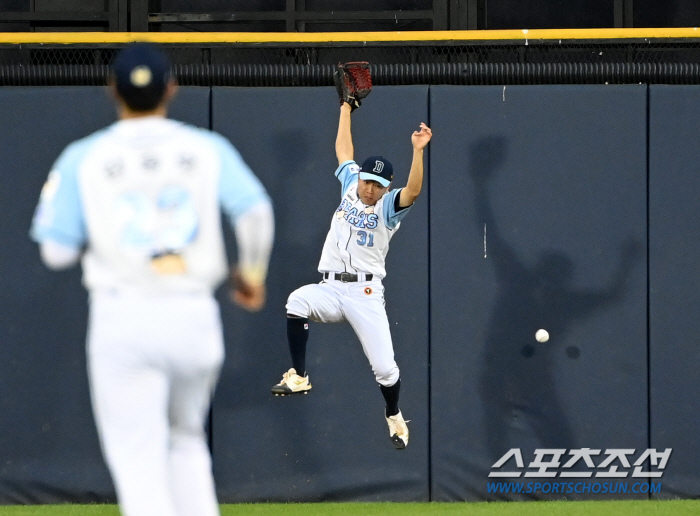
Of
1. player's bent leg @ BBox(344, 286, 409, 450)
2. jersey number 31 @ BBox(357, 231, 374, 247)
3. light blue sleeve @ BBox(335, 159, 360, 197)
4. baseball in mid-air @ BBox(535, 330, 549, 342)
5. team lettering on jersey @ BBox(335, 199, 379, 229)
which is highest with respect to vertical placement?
light blue sleeve @ BBox(335, 159, 360, 197)

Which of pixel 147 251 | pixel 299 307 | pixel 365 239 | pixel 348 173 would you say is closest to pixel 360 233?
pixel 365 239

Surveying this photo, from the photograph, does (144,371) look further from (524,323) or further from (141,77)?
(524,323)

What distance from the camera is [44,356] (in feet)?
A: 26.2

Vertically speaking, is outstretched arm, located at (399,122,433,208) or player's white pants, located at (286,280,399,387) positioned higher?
outstretched arm, located at (399,122,433,208)

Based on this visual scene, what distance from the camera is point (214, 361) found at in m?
2.92

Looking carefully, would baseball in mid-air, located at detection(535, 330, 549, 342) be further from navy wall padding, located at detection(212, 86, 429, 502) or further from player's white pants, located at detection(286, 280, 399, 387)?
player's white pants, located at detection(286, 280, 399, 387)

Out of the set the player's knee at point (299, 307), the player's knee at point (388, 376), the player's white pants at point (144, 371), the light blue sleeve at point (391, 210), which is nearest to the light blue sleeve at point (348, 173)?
the light blue sleeve at point (391, 210)

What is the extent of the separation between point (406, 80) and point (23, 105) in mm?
2868

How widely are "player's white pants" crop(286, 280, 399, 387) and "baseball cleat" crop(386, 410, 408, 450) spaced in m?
0.37

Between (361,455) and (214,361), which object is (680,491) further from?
(214,361)

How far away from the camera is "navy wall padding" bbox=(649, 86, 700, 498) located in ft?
26.0

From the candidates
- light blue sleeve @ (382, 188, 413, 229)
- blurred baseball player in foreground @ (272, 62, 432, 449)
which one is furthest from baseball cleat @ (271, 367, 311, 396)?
light blue sleeve @ (382, 188, 413, 229)

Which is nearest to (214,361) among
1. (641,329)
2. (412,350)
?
(412,350)

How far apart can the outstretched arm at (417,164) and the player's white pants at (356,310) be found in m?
0.67
